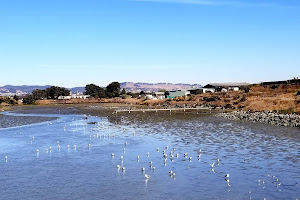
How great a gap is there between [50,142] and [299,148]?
31479mm

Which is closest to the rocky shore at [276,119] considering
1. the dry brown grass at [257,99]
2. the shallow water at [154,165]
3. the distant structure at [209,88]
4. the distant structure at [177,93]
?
the dry brown grass at [257,99]

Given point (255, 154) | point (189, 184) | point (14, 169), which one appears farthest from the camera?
point (255, 154)

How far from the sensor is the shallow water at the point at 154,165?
23.6m

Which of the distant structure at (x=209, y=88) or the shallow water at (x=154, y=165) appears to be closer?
the shallow water at (x=154, y=165)

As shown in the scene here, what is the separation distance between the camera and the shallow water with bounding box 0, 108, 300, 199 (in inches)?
928

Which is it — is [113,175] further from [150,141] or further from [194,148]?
[150,141]

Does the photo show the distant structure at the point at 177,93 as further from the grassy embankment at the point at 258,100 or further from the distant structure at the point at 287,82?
the distant structure at the point at 287,82

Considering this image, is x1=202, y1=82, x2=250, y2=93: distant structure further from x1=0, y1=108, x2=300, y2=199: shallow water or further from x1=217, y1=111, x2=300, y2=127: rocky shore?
x1=0, y1=108, x2=300, y2=199: shallow water

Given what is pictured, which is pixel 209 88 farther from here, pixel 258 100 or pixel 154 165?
pixel 154 165

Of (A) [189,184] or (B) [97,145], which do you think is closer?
(A) [189,184]

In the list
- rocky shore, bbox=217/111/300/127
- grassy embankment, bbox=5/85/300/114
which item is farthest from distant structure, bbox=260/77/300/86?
rocky shore, bbox=217/111/300/127

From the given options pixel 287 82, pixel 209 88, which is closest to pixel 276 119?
pixel 287 82

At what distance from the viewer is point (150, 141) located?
45.7 meters

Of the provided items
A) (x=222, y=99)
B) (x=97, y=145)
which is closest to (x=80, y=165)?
(x=97, y=145)
